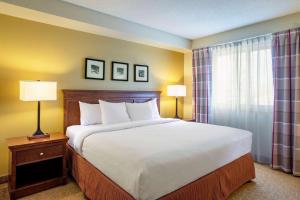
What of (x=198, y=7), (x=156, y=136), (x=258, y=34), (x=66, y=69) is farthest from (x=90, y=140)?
(x=258, y=34)

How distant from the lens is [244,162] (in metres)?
2.48

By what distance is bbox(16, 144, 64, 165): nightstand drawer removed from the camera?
219 cm

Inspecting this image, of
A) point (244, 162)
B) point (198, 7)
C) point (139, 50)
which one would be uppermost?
point (198, 7)

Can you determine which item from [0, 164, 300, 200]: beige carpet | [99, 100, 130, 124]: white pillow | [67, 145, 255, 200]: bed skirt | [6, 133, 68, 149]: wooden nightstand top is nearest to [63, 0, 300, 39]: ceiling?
[99, 100, 130, 124]: white pillow

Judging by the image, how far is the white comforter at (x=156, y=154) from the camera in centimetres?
147

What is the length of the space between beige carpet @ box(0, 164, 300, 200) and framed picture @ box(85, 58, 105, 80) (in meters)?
1.74

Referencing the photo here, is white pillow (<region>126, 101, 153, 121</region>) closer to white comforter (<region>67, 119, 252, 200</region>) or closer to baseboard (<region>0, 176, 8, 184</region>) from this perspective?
white comforter (<region>67, 119, 252, 200</region>)

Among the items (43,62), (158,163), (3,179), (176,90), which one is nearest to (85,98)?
(43,62)

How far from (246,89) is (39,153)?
→ 11.6 feet

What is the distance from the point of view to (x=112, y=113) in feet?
10.1

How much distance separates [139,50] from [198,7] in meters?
1.59

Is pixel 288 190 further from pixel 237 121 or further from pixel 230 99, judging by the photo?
pixel 230 99

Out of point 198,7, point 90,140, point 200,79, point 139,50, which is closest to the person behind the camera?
point 90,140

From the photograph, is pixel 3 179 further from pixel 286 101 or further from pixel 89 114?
pixel 286 101
